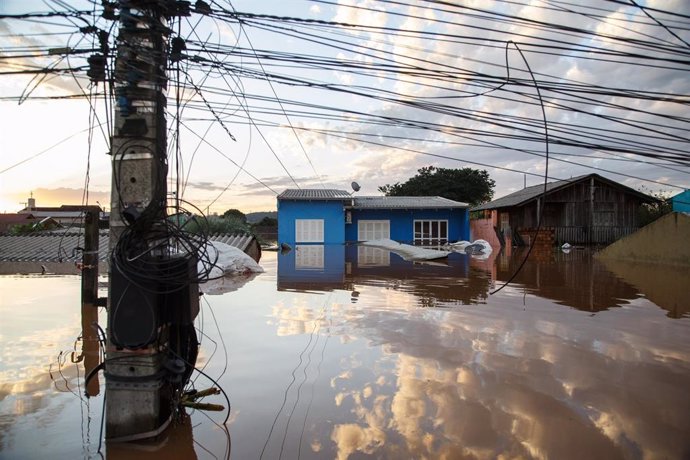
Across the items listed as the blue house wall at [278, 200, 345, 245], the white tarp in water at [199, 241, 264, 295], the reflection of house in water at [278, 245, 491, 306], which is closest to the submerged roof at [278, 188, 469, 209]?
the blue house wall at [278, 200, 345, 245]

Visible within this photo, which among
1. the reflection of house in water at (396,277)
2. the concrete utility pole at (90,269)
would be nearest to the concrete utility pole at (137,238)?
the concrete utility pole at (90,269)

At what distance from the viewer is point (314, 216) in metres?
26.9

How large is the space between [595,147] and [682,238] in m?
9.41

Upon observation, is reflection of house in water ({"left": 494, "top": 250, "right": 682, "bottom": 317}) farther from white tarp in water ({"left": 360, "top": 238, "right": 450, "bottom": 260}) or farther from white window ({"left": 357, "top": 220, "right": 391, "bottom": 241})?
white window ({"left": 357, "top": 220, "right": 391, "bottom": 241})

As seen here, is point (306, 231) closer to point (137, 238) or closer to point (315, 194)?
point (315, 194)

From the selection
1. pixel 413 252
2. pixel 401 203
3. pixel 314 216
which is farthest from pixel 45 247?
pixel 401 203

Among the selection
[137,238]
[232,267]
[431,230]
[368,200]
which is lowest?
[232,267]

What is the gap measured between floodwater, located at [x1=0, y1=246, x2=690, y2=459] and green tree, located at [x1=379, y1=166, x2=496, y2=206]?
3658 cm

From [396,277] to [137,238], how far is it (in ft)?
31.3

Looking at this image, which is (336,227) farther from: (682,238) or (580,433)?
(580,433)

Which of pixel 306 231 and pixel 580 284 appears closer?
pixel 580 284

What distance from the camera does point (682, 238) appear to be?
1405 centimetres

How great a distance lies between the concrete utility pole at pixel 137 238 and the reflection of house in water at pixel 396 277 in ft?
19.3

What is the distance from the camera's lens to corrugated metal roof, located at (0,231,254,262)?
13984mm
